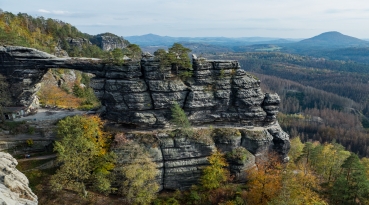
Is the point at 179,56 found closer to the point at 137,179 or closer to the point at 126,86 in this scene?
the point at 126,86

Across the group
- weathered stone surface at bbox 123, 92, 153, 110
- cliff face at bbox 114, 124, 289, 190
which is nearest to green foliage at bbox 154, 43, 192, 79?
weathered stone surface at bbox 123, 92, 153, 110

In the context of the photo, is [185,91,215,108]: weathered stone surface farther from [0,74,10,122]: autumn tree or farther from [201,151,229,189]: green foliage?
[0,74,10,122]: autumn tree

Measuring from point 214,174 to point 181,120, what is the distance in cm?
1001

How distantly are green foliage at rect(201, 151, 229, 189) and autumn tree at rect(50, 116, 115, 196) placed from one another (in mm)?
14575

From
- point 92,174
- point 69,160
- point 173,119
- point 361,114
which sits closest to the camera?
point 69,160

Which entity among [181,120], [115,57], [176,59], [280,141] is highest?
[115,57]

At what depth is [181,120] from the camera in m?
41.4

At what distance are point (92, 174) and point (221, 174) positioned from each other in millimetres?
19838

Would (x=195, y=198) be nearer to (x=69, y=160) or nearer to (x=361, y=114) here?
(x=69, y=160)

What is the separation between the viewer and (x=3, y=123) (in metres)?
43.3

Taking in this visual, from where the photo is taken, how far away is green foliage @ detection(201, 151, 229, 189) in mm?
39075

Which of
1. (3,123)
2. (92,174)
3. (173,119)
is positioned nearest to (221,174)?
(173,119)

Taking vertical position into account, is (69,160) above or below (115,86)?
below

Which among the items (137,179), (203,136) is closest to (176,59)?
(203,136)
